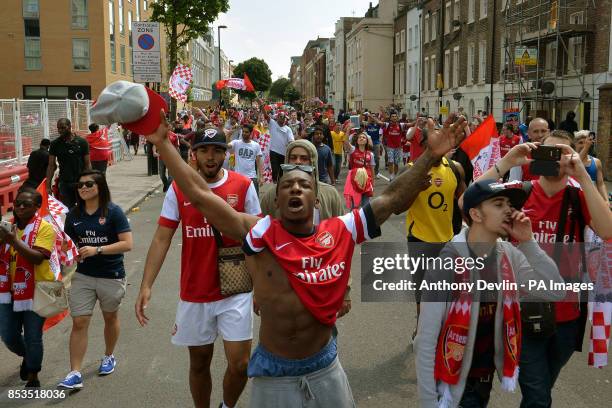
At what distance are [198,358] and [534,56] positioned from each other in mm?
23642

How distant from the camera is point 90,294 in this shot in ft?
17.2

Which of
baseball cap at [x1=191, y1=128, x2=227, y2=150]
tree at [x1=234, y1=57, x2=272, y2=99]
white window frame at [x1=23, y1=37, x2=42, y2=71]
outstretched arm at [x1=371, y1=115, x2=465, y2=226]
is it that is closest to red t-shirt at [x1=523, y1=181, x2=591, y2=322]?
outstretched arm at [x1=371, y1=115, x2=465, y2=226]

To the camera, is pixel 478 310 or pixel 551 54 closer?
pixel 478 310

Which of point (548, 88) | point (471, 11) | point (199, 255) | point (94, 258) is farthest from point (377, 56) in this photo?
point (199, 255)

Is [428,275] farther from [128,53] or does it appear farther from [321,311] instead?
[128,53]

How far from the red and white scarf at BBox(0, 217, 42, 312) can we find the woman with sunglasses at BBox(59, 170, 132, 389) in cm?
30

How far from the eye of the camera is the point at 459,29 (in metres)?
38.6

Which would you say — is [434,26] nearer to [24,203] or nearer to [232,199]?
[24,203]

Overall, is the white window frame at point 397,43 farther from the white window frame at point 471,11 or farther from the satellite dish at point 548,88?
the satellite dish at point 548,88

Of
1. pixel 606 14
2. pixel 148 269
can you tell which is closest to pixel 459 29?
pixel 606 14

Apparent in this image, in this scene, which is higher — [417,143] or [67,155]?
[417,143]

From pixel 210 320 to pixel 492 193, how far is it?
82.5 inches

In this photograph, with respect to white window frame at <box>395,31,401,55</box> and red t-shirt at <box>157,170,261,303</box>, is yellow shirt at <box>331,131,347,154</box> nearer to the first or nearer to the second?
red t-shirt at <box>157,170,261,303</box>

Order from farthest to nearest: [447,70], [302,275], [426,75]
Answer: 1. [426,75]
2. [447,70]
3. [302,275]
